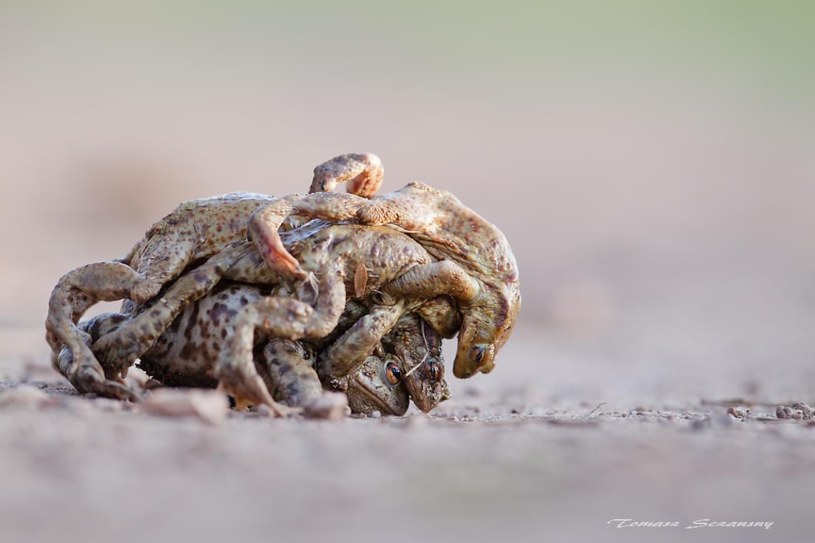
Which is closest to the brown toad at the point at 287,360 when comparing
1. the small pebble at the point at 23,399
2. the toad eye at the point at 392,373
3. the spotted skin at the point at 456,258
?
the toad eye at the point at 392,373

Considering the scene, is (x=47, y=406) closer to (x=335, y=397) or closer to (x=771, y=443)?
(x=335, y=397)

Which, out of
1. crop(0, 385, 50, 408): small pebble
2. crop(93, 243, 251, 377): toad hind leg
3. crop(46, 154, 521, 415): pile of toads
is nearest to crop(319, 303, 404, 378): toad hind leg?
crop(46, 154, 521, 415): pile of toads

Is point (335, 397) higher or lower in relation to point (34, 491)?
lower

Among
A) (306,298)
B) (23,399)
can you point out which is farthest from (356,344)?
(23,399)

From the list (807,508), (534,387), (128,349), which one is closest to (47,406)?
(128,349)

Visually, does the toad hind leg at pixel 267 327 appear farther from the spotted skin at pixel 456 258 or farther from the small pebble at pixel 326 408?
the spotted skin at pixel 456 258

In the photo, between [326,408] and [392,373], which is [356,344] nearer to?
[392,373]

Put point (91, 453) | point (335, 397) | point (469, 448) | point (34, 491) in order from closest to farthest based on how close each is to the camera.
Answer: point (34, 491)
point (91, 453)
point (469, 448)
point (335, 397)

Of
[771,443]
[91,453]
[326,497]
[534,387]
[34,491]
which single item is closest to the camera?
[34,491]
